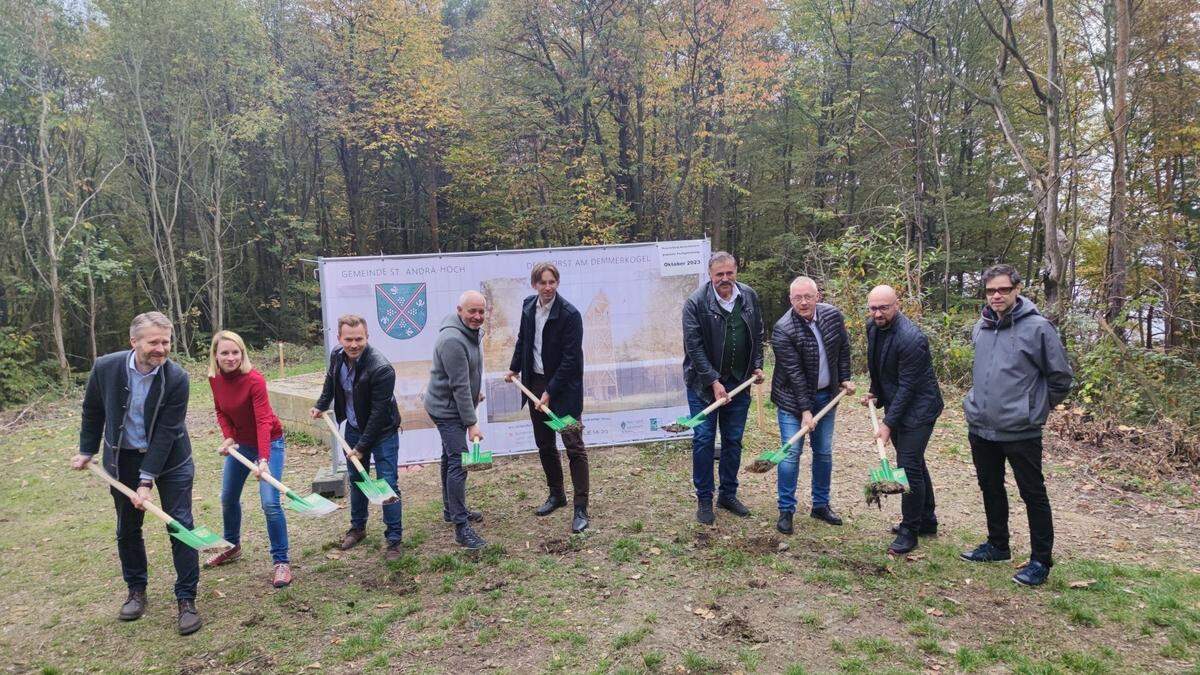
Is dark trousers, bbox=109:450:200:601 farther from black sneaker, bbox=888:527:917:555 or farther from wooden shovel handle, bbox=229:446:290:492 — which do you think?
black sneaker, bbox=888:527:917:555

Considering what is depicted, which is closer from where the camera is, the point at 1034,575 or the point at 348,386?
the point at 1034,575

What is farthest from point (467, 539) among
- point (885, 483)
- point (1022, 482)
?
point (1022, 482)

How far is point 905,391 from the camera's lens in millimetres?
4242

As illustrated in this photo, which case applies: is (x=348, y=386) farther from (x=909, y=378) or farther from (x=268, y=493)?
(x=909, y=378)

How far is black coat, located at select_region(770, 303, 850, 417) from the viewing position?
15.4 feet

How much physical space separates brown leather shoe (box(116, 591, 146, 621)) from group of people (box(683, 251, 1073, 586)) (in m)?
3.86

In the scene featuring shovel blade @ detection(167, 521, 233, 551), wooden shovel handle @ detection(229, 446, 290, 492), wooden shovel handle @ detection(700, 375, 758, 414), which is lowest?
shovel blade @ detection(167, 521, 233, 551)

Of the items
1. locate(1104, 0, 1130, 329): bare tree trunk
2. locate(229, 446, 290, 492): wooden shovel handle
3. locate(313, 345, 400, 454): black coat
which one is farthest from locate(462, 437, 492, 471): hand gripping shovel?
locate(1104, 0, 1130, 329): bare tree trunk

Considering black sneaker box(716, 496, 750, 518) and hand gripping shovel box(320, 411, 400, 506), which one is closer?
hand gripping shovel box(320, 411, 400, 506)

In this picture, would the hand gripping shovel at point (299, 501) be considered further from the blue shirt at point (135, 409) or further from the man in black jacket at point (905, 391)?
the man in black jacket at point (905, 391)

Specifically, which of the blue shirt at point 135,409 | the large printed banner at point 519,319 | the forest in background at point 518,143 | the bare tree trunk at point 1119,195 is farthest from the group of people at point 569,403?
the forest in background at point 518,143

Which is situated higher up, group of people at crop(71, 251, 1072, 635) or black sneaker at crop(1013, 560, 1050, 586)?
group of people at crop(71, 251, 1072, 635)

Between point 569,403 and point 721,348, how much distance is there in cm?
126

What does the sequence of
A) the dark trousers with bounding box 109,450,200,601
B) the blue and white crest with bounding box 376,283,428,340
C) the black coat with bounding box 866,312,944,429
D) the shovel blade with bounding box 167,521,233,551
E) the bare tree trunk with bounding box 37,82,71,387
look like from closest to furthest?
the shovel blade with bounding box 167,521,233,551 → the dark trousers with bounding box 109,450,200,601 → the black coat with bounding box 866,312,944,429 → the blue and white crest with bounding box 376,283,428,340 → the bare tree trunk with bounding box 37,82,71,387
